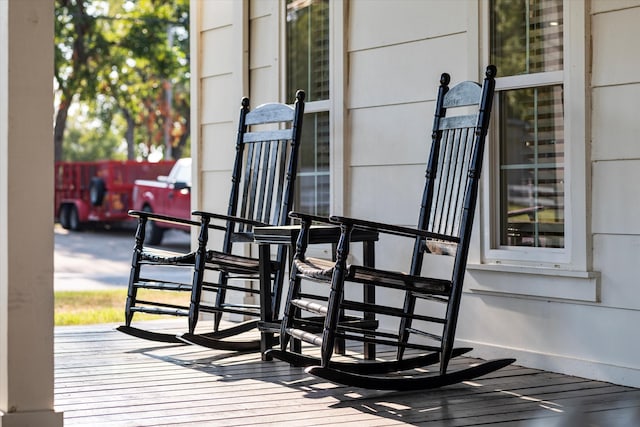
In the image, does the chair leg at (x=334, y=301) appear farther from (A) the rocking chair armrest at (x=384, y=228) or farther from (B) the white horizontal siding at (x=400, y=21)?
(B) the white horizontal siding at (x=400, y=21)

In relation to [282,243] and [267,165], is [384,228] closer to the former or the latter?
[282,243]

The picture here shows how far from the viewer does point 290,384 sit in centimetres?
365

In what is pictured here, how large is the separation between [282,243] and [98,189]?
1355cm

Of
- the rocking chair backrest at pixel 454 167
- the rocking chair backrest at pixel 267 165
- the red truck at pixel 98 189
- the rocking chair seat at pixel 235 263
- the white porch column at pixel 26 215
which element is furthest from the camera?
the red truck at pixel 98 189

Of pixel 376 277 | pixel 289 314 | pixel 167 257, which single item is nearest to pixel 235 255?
pixel 167 257

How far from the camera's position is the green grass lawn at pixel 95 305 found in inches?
266

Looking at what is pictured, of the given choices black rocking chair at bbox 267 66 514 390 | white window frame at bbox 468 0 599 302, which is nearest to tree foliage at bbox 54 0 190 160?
black rocking chair at bbox 267 66 514 390

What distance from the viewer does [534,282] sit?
3908 millimetres

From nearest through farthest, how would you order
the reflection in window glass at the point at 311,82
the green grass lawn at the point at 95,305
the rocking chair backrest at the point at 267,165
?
the rocking chair backrest at the point at 267,165 → the reflection in window glass at the point at 311,82 → the green grass lawn at the point at 95,305

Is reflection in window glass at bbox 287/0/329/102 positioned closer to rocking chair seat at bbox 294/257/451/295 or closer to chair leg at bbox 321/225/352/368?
rocking chair seat at bbox 294/257/451/295

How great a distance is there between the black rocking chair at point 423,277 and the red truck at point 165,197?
892cm

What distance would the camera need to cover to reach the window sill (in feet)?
12.1

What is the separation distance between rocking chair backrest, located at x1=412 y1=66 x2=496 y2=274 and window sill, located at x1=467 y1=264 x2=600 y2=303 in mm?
361

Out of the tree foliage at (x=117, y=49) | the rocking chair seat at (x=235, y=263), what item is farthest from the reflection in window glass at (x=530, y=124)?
the tree foliage at (x=117, y=49)
